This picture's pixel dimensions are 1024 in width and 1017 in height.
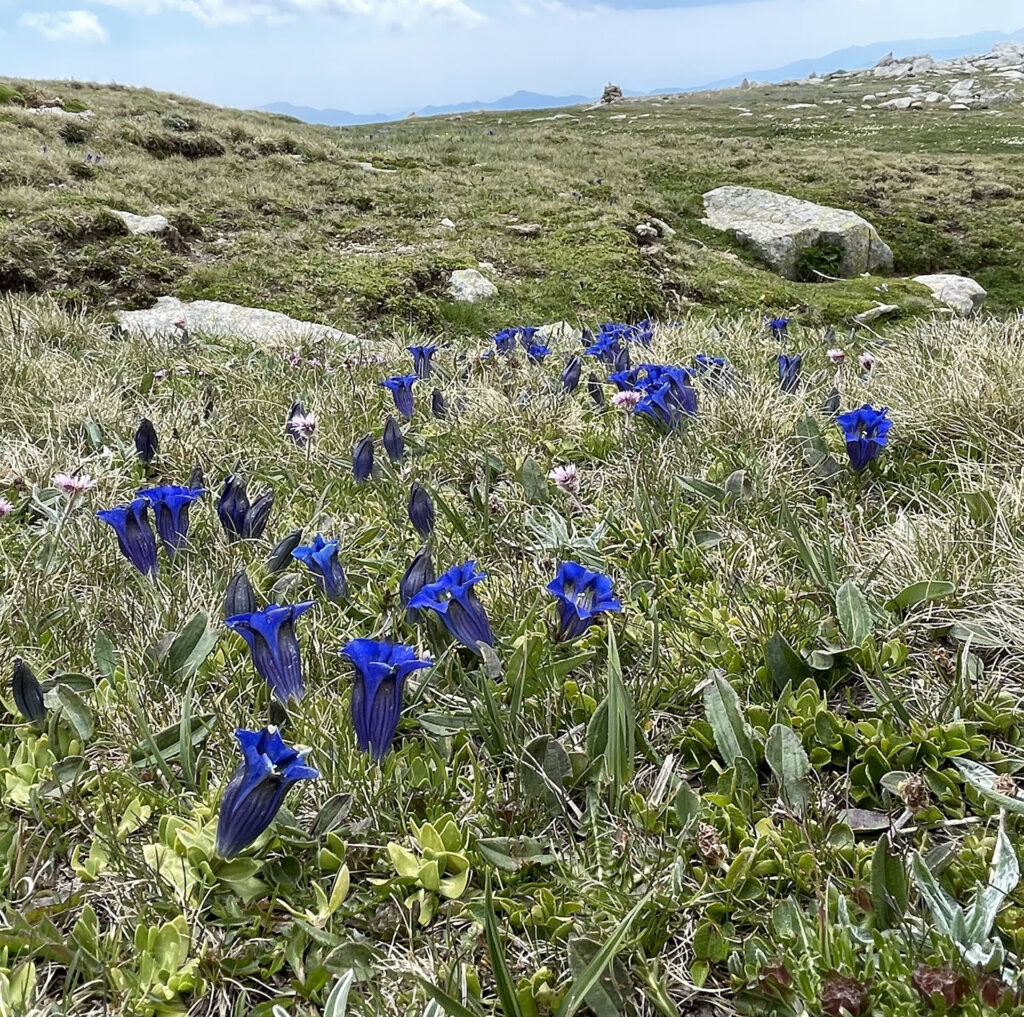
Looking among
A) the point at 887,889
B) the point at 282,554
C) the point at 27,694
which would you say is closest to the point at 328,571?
the point at 282,554

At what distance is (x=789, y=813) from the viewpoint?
5.71 ft

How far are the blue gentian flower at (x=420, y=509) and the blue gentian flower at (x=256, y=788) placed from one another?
120cm

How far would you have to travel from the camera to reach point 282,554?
8.66 feet

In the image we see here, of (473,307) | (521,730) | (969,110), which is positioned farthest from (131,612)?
(969,110)

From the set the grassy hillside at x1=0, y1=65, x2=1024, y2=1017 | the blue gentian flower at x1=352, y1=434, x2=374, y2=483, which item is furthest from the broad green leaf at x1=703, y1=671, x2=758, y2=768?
the blue gentian flower at x1=352, y1=434, x2=374, y2=483

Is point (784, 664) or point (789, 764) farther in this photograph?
point (784, 664)

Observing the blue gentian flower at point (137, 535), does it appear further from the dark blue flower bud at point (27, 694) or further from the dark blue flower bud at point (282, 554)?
the dark blue flower bud at point (27, 694)

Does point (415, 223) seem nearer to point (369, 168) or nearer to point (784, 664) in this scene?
point (369, 168)

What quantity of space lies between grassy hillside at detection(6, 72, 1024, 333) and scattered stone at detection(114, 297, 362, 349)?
48cm

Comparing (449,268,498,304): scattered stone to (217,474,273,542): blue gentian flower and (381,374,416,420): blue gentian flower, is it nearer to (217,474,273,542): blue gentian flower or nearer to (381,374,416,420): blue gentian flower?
(381,374,416,420): blue gentian flower

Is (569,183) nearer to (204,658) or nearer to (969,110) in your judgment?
(204,658)

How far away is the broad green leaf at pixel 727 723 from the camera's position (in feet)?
6.16

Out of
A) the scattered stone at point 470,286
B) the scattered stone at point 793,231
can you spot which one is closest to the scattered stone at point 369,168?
the scattered stone at point 793,231

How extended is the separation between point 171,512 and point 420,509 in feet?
2.73
